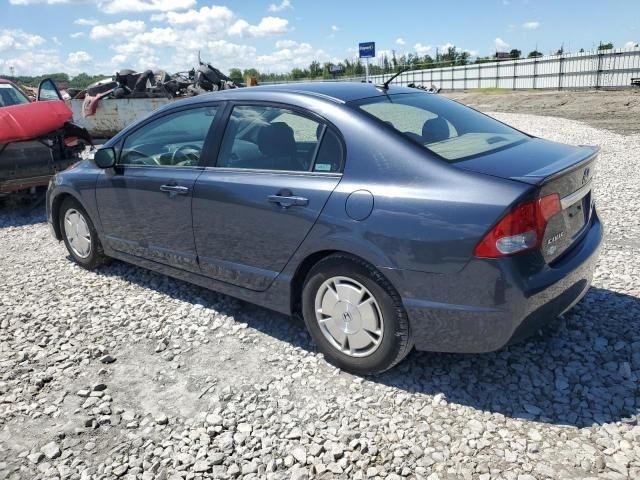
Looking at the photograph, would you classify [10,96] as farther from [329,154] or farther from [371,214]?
[371,214]

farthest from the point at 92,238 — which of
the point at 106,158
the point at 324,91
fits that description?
the point at 324,91

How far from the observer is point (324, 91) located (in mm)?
3486

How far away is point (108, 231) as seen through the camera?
15.7 ft

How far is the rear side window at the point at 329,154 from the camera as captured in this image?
10.2ft

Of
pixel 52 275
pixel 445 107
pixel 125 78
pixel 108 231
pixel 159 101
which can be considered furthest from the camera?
pixel 125 78

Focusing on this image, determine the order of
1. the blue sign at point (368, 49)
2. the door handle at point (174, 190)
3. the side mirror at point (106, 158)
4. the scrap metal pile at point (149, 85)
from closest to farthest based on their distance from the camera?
the door handle at point (174, 190)
the side mirror at point (106, 158)
the scrap metal pile at point (149, 85)
the blue sign at point (368, 49)

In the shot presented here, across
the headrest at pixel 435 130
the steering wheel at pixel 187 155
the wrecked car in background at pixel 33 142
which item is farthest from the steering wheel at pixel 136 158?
the wrecked car in background at pixel 33 142

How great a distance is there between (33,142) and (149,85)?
8666 mm

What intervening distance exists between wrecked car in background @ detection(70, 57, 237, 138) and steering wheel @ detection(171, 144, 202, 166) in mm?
10815

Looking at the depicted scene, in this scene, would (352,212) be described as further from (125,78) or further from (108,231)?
(125,78)

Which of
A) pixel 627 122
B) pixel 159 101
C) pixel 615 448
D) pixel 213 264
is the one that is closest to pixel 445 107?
pixel 213 264

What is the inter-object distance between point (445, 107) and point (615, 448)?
2392mm

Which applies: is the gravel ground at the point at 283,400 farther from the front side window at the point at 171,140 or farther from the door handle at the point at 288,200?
the front side window at the point at 171,140

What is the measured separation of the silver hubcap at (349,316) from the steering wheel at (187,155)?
1474 mm
